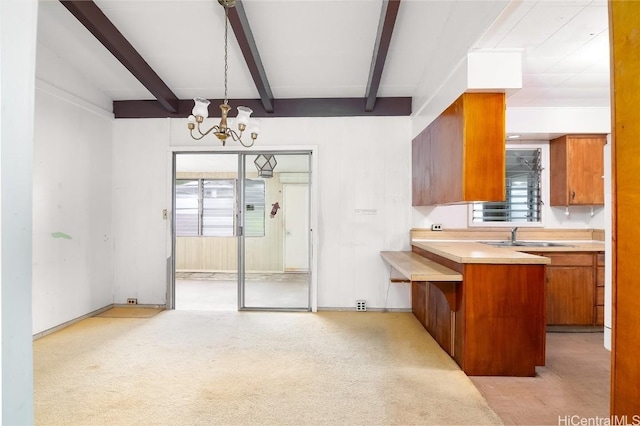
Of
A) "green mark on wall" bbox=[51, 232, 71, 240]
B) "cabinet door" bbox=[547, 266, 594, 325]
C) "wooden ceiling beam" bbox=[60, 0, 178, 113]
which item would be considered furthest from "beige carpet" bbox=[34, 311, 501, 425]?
"wooden ceiling beam" bbox=[60, 0, 178, 113]

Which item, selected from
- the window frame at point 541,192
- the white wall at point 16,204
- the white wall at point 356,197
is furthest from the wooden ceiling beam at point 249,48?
the window frame at point 541,192

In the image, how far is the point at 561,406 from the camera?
2.14 metres

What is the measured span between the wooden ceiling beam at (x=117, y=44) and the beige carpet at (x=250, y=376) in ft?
8.83

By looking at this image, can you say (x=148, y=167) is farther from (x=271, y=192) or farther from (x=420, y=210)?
(x=420, y=210)

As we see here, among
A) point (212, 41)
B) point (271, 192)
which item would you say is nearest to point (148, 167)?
point (271, 192)

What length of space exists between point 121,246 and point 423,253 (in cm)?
385

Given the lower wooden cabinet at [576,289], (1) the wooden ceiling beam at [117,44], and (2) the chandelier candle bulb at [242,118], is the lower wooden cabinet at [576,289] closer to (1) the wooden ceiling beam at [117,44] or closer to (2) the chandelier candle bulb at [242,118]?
(2) the chandelier candle bulb at [242,118]

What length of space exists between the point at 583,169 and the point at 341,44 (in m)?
3.10

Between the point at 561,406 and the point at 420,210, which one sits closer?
the point at 561,406

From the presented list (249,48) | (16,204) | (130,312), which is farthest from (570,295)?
(130,312)

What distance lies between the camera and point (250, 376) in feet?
8.23

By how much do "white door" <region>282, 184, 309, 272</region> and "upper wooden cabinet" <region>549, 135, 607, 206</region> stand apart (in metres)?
3.11

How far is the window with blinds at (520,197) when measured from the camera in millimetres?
4184

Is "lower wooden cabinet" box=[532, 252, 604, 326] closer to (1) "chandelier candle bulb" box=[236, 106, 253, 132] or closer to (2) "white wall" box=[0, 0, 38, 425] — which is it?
(1) "chandelier candle bulb" box=[236, 106, 253, 132]
